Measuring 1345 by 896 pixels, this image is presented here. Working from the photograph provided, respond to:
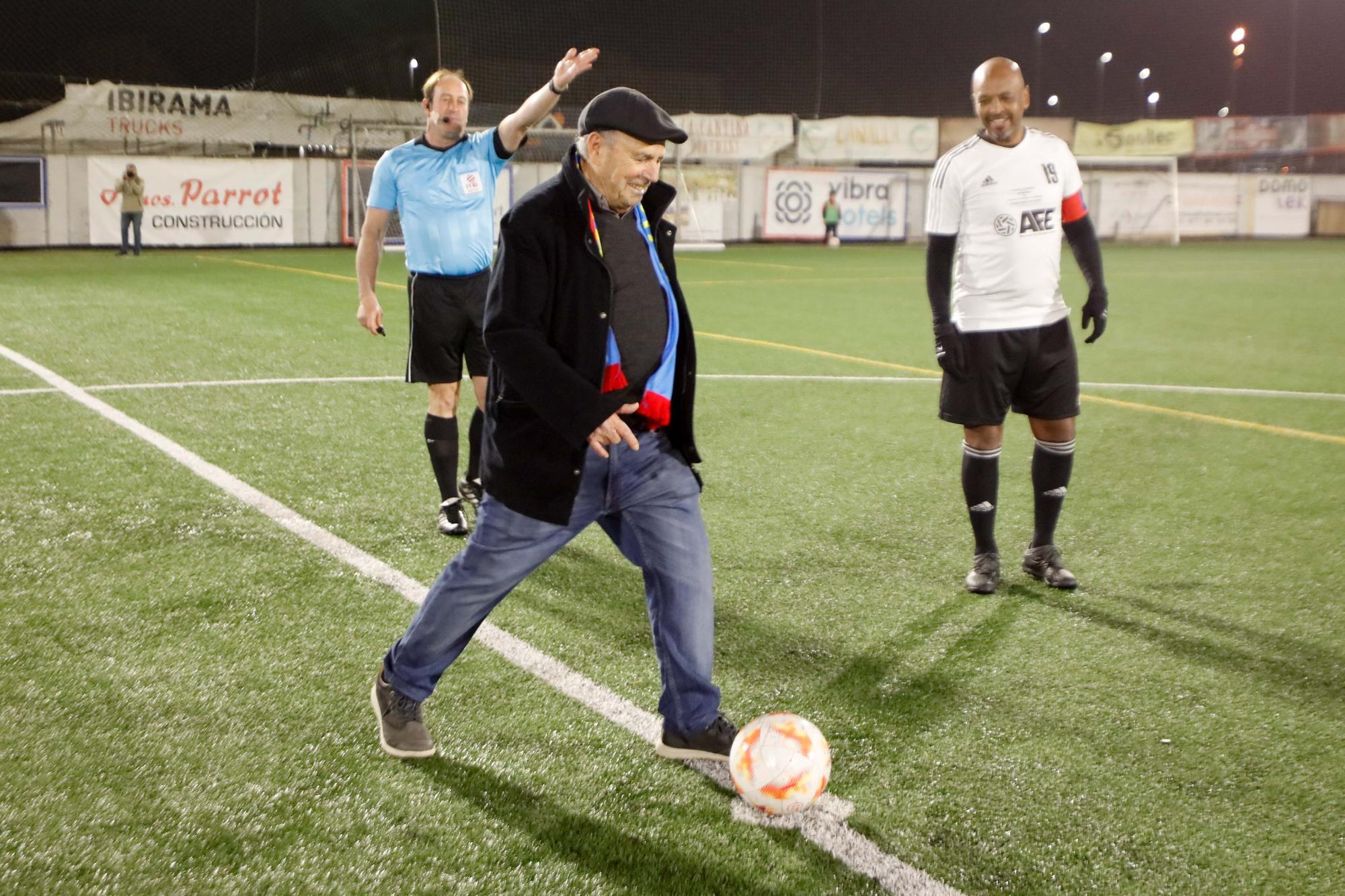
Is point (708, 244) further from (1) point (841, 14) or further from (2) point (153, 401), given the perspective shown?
(1) point (841, 14)

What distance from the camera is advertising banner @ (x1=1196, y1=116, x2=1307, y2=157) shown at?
4116 cm

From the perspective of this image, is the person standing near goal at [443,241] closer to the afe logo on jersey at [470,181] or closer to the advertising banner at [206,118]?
the afe logo on jersey at [470,181]

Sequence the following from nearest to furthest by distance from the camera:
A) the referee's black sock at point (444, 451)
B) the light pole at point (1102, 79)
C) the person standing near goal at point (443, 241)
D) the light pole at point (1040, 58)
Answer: the person standing near goal at point (443, 241)
the referee's black sock at point (444, 451)
the light pole at point (1040, 58)
the light pole at point (1102, 79)

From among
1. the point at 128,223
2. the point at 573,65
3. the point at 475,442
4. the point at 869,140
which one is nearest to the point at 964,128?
the point at 869,140

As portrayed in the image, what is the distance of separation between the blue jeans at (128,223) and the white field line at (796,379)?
1709 centimetres

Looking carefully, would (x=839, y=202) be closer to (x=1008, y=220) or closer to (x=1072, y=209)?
(x=1072, y=209)

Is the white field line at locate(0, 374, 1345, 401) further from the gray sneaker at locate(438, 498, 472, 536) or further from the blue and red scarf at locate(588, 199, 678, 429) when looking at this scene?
the blue and red scarf at locate(588, 199, 678, 429)

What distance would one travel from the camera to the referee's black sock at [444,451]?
230 inches

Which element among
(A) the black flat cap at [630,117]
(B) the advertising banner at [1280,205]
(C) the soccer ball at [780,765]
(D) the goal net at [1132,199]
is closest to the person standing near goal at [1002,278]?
(C) the soccer ball at [780,765]

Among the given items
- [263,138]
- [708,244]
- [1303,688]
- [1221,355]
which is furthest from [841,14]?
[1303,688]

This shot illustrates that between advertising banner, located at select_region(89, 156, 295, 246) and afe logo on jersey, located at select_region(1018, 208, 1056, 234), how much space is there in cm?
2544

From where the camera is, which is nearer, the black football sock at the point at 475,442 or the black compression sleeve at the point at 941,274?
the black compression sleeve at the point at 941,274

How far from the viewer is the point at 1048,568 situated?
5035 millimetres

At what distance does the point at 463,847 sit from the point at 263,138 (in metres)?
29.2
